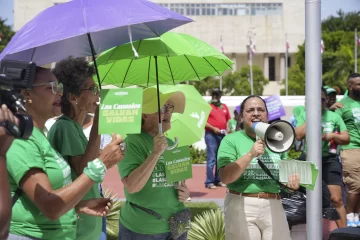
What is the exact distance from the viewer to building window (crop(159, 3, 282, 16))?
93.9 meters

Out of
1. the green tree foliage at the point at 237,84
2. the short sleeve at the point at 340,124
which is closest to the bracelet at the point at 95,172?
the short sleeve at the point at 340,124

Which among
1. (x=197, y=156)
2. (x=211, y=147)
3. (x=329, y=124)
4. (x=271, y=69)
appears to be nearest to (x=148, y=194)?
(x=329, y=124)

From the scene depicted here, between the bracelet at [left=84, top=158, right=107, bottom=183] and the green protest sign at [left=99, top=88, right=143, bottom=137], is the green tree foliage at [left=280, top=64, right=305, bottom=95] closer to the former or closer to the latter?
the green protest sign at [left=99, top=88, right=143, bottom=137]

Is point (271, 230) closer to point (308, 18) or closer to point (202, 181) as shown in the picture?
point (308, 18)

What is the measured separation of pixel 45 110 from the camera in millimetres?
3424

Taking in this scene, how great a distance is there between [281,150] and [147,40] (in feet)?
4.27

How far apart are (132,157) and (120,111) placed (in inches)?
36.7

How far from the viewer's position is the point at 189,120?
6.48 meters

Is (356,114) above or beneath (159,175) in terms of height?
above

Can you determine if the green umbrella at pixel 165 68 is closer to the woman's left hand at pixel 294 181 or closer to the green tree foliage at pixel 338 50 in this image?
the woman's left hand at pixel 294 181

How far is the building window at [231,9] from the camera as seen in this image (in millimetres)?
93938

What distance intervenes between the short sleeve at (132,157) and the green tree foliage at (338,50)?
58.5 m

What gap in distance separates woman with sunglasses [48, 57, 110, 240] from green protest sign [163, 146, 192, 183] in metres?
0.60

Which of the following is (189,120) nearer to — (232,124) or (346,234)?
(346,234)
